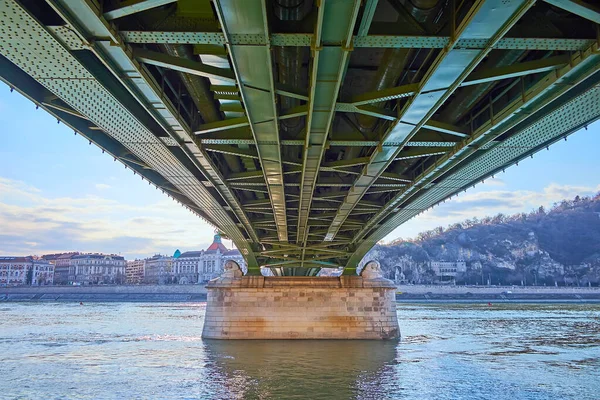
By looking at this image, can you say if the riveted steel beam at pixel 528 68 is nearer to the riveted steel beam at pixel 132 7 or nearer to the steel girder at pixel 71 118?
the riveted steel beam at pixel 132 7

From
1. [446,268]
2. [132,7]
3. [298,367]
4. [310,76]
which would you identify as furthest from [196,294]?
[132,7]

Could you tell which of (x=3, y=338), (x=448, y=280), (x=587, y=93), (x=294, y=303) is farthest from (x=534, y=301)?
(x=587, y=93)

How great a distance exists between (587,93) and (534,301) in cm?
12963

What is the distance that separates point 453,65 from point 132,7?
502 centimetres

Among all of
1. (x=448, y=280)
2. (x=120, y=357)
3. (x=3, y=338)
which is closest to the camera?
(x=120, y=357)

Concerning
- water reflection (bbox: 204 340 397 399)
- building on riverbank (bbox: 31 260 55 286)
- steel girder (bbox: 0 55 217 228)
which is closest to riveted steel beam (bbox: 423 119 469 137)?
steel girder (bbox: 0 55 217 228)

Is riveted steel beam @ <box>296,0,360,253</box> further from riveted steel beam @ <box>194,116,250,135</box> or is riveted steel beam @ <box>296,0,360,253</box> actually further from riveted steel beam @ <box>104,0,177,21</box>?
riveted steel beam @ <box>104,0,177,21</box>

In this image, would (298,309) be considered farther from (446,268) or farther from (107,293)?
(446,268)

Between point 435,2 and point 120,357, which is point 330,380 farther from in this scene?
point 435,2

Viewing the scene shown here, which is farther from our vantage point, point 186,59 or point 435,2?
point 186,59

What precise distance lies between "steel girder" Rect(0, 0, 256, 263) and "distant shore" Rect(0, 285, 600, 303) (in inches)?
4662

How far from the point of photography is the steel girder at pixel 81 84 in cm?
711

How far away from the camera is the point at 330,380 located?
20.0 metres

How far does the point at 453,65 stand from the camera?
8195 millimetres
